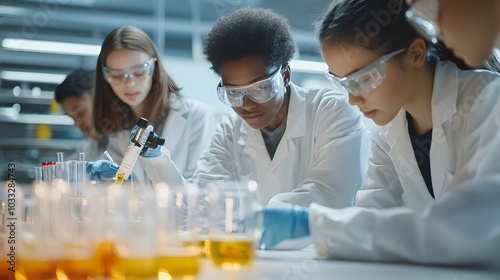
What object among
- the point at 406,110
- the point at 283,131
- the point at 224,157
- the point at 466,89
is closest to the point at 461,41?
the point at 466,89

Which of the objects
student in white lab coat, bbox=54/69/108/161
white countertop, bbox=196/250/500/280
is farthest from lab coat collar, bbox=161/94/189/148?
white countertop, bbox=196/250/500/280

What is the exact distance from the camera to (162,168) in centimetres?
280

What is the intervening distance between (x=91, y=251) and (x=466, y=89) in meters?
1.28

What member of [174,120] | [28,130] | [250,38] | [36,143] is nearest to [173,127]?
[174,120]

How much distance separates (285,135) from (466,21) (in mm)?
1308

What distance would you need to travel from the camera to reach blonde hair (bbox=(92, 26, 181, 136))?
3.33m

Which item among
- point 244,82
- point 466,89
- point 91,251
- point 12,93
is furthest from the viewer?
point 12,93

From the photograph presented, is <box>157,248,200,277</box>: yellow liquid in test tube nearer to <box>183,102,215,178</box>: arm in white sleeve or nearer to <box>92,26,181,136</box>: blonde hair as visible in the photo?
<box>183,102,215,178</box>: arm in white sleeve

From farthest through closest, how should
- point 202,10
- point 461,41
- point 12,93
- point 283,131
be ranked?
1. point 202,10
2. point 12,93
3. point 283,131
4. point 461,41

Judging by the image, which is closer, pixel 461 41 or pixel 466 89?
pixel 461 41

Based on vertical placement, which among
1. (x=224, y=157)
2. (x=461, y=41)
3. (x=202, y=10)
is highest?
(x=202, y=10)

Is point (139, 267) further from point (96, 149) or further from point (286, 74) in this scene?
point (96, 149)

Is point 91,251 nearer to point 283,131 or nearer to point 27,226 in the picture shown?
point 27,226

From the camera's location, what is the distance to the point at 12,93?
6.62 metres
